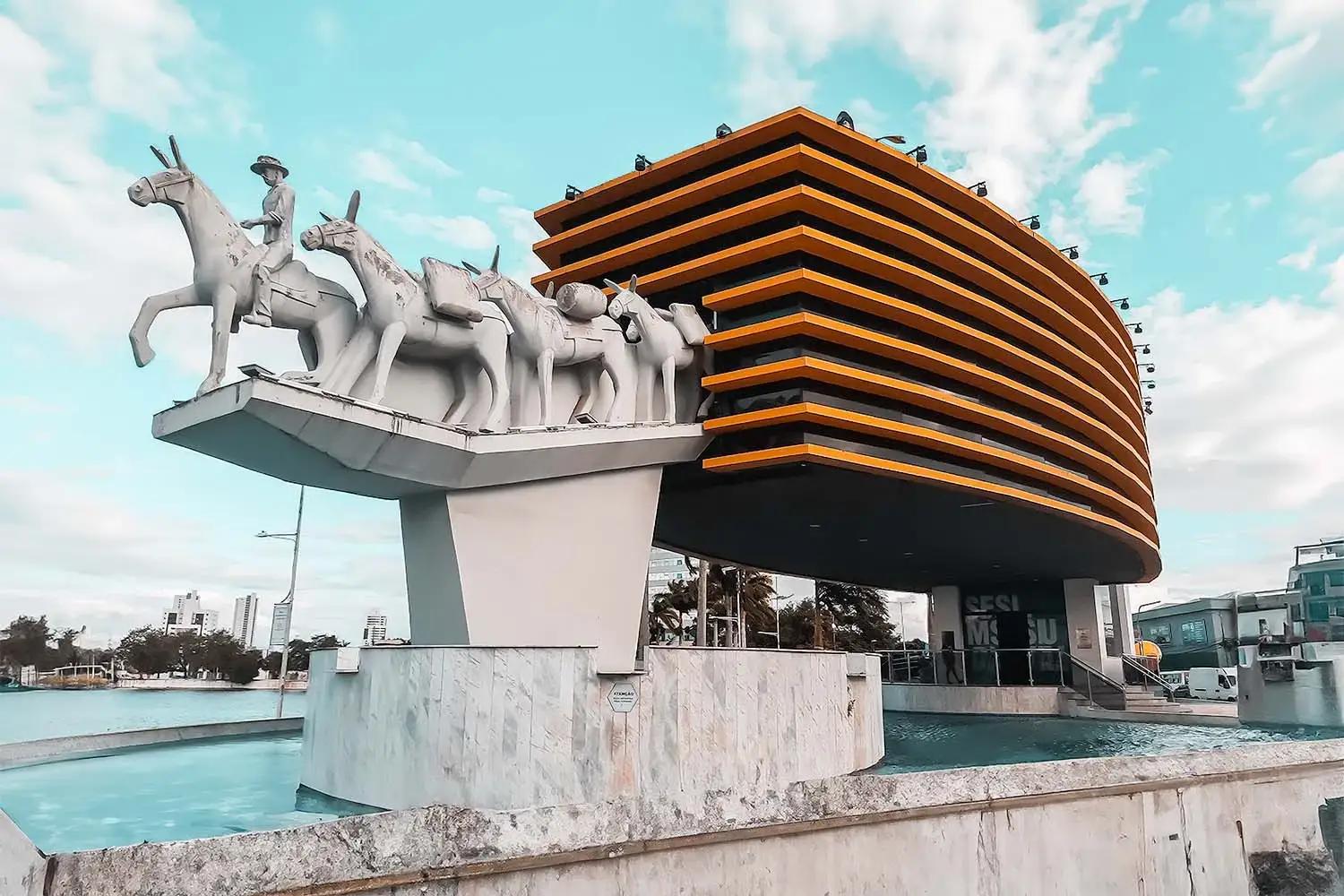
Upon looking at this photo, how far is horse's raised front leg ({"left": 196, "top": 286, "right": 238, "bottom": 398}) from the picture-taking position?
49.9 ft

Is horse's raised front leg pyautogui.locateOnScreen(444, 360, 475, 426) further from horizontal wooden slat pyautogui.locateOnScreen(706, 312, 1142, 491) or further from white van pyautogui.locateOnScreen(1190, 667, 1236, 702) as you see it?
white van pyautogui.locateOnScreen(1190, 667, 1236, 702)

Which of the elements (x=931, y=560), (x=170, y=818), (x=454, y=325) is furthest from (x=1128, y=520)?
(x=170, y=818)

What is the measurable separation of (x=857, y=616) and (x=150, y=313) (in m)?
61.0

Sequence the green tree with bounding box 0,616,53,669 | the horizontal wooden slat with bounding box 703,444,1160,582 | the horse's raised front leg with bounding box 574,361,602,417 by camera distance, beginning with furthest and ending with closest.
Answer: the green tree with bounding box 0,616,53,669 < the horse's raised front leg with bounding box 574,361,602,417 < the horizontal wooden slat with bounding box 703,444,1160,582

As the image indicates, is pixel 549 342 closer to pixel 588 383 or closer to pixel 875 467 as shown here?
pixel 588 383

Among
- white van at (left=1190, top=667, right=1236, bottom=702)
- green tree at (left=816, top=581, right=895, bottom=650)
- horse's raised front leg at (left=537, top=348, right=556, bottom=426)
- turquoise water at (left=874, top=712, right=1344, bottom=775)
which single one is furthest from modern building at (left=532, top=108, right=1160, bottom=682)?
green tree at (left=816, top=581, right=895, bottom=650)

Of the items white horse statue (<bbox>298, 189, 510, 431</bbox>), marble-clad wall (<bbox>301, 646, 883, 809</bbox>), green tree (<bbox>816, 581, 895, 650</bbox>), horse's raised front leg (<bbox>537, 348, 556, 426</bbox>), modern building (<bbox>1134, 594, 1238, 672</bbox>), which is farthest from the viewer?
modern building (<bbox>1134, 594, 1238, 672</bbox>)

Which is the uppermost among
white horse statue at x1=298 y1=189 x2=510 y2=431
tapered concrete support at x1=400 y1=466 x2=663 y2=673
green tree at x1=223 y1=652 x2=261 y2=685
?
white horse statue at x1=298 y1=189 x2=510 y2=431

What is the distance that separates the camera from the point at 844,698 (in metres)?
20.3

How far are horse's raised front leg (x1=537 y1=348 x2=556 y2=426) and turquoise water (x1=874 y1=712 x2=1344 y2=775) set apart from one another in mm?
11368

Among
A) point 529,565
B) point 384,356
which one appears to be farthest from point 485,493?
point 384,356

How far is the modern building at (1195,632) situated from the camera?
268ft

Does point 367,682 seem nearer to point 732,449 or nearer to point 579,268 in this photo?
point 732,449

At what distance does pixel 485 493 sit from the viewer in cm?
1856
